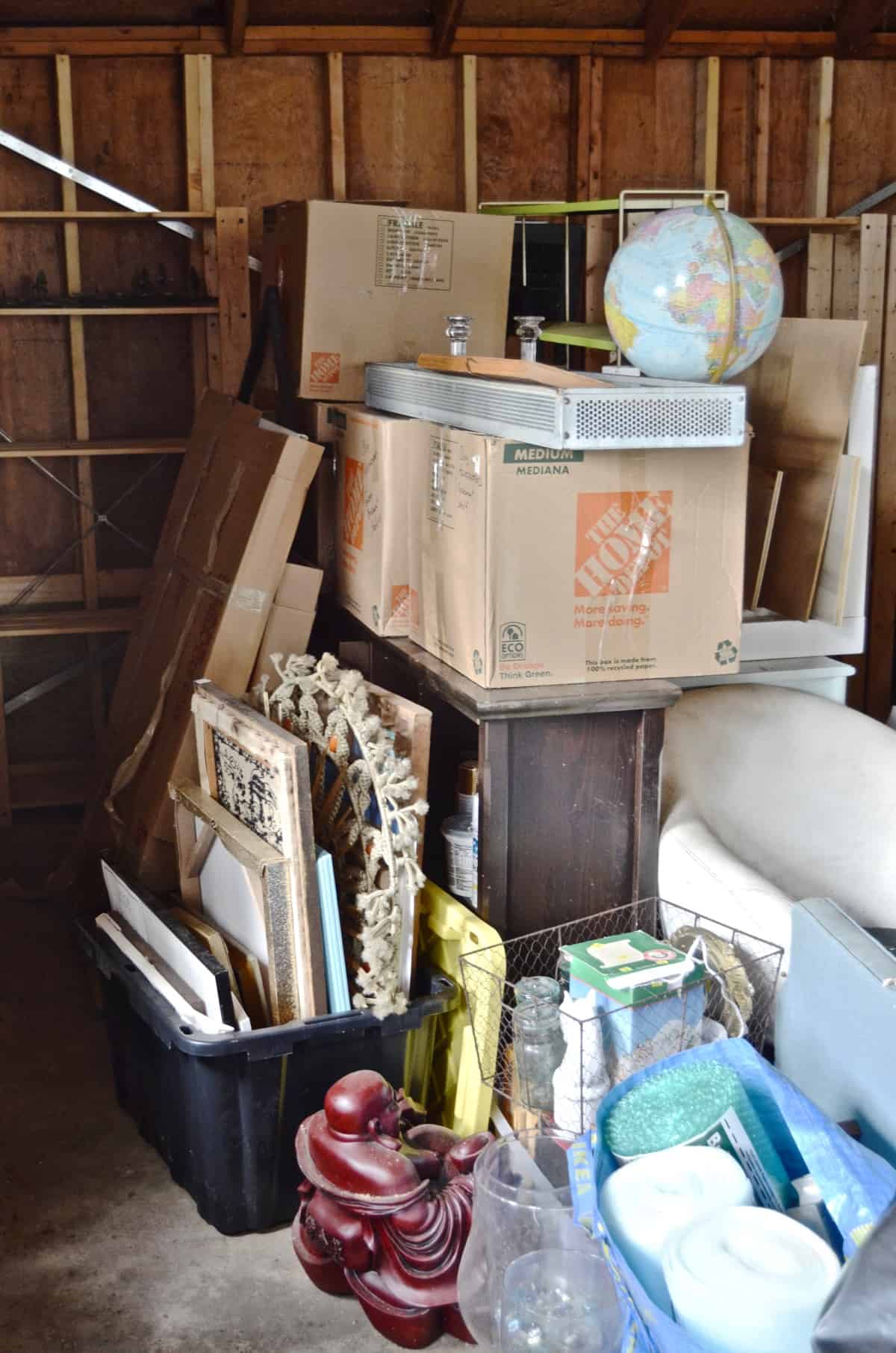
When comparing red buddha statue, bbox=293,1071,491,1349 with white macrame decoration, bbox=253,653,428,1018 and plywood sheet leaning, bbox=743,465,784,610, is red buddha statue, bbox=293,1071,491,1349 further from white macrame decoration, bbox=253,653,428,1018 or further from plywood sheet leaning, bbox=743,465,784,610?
plywood sheet leaning, bbox=743,465,784,610

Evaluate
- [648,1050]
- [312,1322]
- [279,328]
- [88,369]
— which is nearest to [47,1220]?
[312,1322]

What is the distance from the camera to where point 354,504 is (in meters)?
2.82

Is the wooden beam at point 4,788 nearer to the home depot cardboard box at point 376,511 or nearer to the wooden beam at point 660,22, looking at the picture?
the home depot cardboard box at point 376,511

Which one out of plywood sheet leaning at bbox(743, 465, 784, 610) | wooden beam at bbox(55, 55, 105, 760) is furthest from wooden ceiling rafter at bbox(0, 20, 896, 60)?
plywood sheet leaning at bbox(743, 465, 784, 610)

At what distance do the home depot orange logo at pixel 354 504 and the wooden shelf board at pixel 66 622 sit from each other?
147 cm

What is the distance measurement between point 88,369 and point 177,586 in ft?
4.88

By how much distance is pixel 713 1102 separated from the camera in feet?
5.04

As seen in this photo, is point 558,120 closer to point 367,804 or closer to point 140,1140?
point 367,804

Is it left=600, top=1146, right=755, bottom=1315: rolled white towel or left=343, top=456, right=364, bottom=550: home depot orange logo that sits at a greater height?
left=343, top=456, right=364, bottom=550: home depot orange logo

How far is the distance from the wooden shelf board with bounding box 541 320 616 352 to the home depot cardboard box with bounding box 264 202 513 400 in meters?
0.19

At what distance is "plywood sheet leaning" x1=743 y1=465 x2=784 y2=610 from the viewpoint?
9.19ft

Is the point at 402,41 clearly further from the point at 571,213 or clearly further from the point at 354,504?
the point at 354,504

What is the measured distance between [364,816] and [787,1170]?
942 mm

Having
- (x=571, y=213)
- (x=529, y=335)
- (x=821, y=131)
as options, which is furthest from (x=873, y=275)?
(x=529, y=335)
